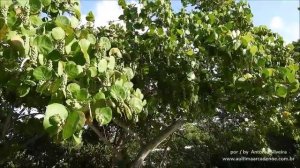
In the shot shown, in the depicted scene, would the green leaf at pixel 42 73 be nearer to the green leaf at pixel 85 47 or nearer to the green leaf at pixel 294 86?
the green leaf at pixel 85 47

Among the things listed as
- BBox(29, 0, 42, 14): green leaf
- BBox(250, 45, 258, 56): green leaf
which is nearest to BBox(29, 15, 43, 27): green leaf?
BBox(29, 0, 42, 14): green leaf

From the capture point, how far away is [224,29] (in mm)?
4699

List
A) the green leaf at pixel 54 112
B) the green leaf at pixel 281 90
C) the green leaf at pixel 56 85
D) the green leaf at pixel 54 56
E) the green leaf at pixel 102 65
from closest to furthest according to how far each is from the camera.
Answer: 1. the green leaf at pixel 54 112
2. the green leaf at pixel 56 85
3. the green leaf at pixel 54 56
4. the green leaf at pixel 102 65
5. the green leaf at pixel 281 90

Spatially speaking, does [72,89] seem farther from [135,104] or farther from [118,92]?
Result: [135,104]

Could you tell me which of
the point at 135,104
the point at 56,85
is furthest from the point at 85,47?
the point at 135,104

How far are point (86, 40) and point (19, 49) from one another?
0.45 meters

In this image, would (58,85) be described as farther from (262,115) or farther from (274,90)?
(262,115)

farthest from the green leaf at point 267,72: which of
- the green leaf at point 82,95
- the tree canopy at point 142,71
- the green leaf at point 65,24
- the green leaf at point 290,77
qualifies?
the green leaf at point 82,95

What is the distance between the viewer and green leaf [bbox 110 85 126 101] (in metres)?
2.40

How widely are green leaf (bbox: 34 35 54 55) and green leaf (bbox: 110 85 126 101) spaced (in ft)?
1.54

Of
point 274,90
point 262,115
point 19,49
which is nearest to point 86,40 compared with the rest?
point 19,49

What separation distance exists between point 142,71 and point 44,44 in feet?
11.8

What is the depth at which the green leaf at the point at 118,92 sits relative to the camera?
2402 millimetres

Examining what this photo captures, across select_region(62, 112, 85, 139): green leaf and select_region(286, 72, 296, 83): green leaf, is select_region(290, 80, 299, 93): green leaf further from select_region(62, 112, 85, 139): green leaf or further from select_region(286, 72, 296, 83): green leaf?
select_region(62, 112, 85, 139): green leaf
